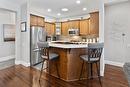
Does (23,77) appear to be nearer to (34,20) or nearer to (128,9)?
(34,20)

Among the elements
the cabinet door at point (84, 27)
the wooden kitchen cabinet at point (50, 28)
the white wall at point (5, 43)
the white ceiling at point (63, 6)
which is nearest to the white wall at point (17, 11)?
the white ceiling at point (63, 6)

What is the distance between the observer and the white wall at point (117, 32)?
5156 millimetres

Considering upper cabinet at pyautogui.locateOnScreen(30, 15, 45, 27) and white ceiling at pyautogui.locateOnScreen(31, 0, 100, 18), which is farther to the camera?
upper cabinet at pyautogui.locateOnScreen(30, 15, 45, 27)

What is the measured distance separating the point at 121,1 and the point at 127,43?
1.72m

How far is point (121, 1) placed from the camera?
5.02m

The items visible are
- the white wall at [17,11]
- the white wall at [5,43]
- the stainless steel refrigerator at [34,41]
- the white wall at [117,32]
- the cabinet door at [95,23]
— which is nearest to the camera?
the white wall at [17,11]

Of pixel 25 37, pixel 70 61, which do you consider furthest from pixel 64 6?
pixel 70 61

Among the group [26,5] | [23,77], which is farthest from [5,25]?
[23,77]

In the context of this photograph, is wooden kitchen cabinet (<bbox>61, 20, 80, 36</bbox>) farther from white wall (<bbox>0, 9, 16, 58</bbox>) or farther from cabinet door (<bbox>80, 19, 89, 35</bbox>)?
white wall (<bbox>0, 9, 16, 58</bbox>)

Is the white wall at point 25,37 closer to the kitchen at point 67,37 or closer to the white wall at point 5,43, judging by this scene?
the kitchen at point 67,37

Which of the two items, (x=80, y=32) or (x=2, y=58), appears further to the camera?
(x=80, y=32)

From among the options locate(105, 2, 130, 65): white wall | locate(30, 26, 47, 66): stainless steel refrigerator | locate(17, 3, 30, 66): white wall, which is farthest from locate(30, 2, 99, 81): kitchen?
locate(105, 2, 130, 65): white wall

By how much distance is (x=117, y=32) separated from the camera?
17.9 ft

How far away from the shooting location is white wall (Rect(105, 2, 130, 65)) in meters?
5.16
